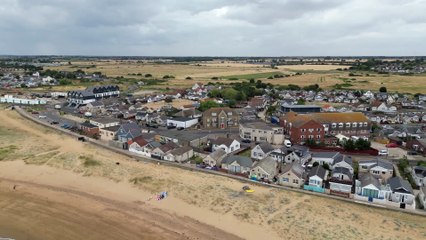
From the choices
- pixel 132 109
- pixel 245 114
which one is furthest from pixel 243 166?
pixel 132 109

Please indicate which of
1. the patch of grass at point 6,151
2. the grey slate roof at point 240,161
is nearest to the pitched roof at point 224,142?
the grey slate roof at point 240,161

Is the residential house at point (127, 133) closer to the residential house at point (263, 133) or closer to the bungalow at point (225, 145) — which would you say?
the bungalow at point (225, 145)

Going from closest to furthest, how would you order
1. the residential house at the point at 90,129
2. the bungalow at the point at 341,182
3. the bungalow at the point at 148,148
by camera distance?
the bungalow at the point at 341,182 → the bungalow at the point at 148,148 → the residential house at the point at 90,129

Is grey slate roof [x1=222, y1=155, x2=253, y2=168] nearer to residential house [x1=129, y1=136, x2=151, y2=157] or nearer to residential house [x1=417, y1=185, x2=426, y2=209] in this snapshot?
residential house [x1=129, y1=136, x2=151, y2=157]

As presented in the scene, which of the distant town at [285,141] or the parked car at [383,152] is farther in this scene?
the parked car at [383,152]

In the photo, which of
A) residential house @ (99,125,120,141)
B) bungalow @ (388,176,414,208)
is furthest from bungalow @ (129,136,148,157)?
bungalow @ (388,176,414,208)
